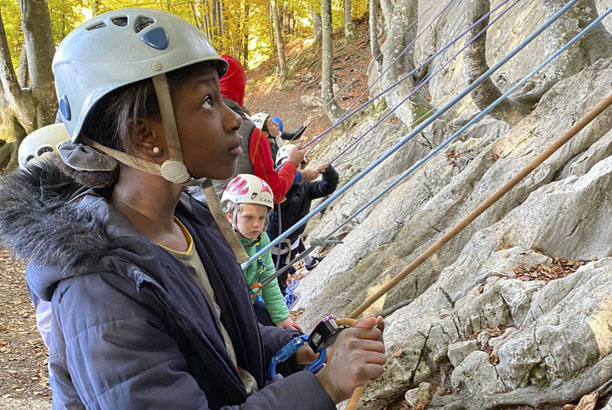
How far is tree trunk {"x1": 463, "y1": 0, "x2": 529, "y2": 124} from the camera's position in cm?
645

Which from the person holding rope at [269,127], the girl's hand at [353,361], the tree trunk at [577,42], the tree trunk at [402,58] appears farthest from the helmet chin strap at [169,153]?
the tree trunk at [402,58]

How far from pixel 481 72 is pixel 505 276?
361 cm

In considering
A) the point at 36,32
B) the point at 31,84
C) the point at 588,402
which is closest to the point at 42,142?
the point at 588,402

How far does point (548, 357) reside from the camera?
282cm

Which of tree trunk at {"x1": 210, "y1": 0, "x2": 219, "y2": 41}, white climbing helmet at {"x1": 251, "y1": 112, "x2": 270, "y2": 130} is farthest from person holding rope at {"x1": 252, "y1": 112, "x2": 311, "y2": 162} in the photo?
tree trunk at {"x1": 210, "y1": 0, "x2": 219, "y2": 41}

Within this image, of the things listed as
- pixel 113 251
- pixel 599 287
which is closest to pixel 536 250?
pixel 599 287

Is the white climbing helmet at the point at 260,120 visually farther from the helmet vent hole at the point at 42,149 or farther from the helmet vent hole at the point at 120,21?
the helmet vent hole at the point at 120,21

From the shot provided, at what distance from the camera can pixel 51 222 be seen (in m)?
1.50

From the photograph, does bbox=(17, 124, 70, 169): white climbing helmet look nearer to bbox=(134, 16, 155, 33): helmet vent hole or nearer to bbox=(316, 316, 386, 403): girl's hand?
bbox=(134, 16, 155, 33): helmet vent hole

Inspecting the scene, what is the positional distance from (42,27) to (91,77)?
9.91m

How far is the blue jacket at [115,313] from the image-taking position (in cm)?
132

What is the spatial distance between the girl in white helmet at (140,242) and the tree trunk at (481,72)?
5.50 m

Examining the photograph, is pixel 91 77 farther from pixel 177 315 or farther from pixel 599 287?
pixel 599 287

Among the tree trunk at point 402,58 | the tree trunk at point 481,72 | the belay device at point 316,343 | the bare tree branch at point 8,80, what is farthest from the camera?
the bare tree branch at point 8,80
